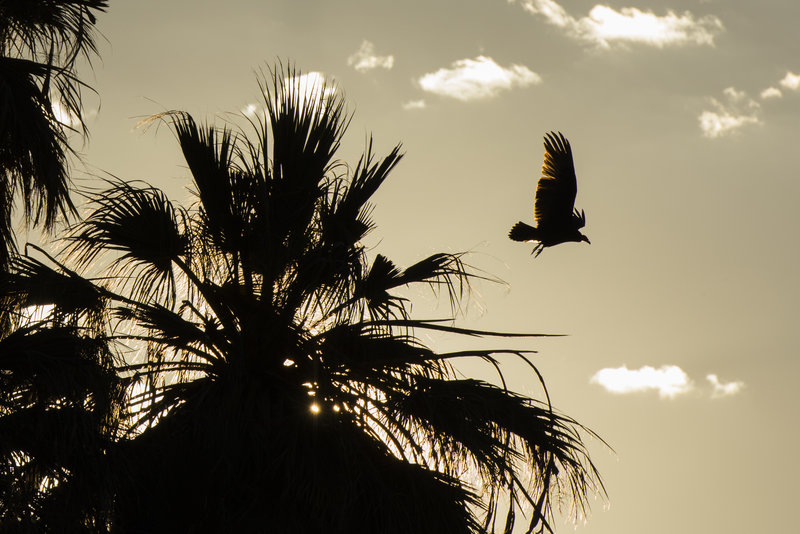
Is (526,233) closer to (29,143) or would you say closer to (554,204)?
(554,204)

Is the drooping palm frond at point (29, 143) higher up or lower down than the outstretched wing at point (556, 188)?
lower down

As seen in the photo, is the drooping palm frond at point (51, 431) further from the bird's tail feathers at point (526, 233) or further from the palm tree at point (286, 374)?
the bird's tail feathers at point (526, 233)

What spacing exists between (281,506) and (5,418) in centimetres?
238

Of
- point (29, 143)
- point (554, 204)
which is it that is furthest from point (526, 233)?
point (29, 143)

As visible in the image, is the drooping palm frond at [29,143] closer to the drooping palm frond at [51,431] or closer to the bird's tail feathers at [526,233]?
the drooping palm frond at [51,431]

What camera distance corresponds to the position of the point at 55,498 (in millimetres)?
6320

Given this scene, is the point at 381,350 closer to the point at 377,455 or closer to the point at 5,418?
the point at 377,455

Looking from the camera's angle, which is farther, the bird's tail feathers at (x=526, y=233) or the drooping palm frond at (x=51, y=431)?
the bird's tail feathers at (x=526, y=233)

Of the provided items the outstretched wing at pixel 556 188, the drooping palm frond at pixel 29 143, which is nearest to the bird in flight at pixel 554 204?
the outstretched wing at pixel 556 188

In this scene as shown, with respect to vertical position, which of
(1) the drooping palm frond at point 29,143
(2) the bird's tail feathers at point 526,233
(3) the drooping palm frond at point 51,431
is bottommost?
(3) the drooping palm frond at point 51,431

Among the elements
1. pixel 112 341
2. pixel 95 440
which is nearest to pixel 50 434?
pixel 95 440

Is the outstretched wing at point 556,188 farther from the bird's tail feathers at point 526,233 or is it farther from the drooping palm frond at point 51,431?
the drooping palm frond at point 51,431

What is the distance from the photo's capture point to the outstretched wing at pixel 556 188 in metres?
10.8

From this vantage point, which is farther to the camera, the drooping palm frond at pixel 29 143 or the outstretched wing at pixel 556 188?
the outstretched wing at pixel 556 188
